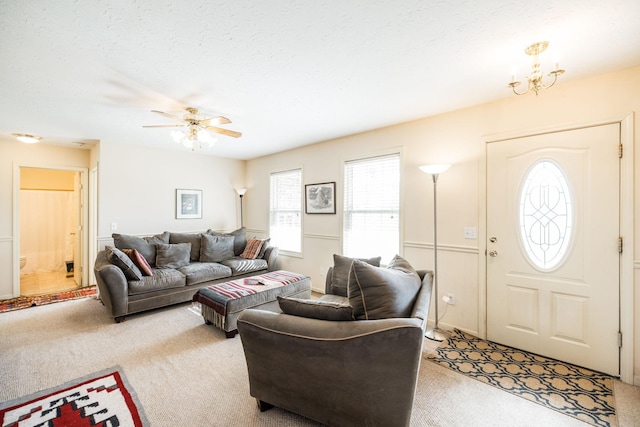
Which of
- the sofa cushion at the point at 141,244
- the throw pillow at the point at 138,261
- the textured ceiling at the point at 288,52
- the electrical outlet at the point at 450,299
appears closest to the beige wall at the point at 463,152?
the electrical outlet at the point at 450,299

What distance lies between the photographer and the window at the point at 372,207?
3.59 meters

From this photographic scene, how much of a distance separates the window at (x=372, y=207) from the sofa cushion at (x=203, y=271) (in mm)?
1925

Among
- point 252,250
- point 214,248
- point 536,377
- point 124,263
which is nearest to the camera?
point 536,377

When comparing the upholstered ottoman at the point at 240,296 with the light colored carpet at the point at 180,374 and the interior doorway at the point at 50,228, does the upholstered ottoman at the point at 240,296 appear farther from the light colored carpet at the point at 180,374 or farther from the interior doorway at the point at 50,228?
the interior doorway at the point at 50,228

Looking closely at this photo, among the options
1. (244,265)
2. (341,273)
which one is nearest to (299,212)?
(244,265)

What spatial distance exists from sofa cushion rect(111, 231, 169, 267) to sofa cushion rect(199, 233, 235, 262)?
2.07 ft

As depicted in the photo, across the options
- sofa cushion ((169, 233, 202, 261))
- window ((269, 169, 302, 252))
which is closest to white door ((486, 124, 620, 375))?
window ((269, 169, 302, 252))

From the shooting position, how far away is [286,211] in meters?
5.09

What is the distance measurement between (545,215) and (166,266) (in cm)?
472

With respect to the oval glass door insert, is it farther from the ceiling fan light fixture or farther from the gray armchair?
the ceiling fan light fixture

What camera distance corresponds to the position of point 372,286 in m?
1.67

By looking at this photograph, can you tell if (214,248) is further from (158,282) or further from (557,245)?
(557,245)

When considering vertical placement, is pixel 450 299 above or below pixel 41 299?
above

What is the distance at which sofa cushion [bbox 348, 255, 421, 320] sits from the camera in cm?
163
